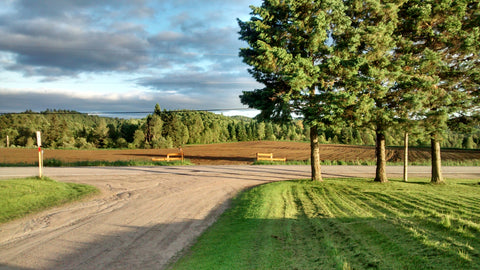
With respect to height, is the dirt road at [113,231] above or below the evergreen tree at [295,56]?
below

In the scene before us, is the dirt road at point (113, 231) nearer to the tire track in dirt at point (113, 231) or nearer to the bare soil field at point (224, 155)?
the tire track in dirt at point (113, 231)

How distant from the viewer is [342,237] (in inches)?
234

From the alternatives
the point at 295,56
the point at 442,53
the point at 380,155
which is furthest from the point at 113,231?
the point at 442,53

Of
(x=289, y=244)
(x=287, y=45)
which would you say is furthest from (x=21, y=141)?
(x=289, y=244)

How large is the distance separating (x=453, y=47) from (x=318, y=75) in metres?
6.38

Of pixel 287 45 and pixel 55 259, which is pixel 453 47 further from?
pixel 55 259

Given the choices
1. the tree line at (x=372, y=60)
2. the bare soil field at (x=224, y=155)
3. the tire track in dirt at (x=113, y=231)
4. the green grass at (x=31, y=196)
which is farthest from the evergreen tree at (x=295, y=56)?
the bare soil field at (x=224, y=155)

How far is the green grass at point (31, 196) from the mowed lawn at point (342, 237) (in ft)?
21.0

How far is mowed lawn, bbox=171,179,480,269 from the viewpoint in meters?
4.61

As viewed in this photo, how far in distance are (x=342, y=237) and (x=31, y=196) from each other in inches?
443

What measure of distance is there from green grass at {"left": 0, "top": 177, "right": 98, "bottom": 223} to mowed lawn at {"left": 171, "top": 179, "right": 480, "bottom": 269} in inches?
252

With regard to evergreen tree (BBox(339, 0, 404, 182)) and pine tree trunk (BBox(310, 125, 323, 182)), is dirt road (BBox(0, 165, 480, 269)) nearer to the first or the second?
pine tree trunk (BBox(310, 125, 323, 182))

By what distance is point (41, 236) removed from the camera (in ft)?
23.8

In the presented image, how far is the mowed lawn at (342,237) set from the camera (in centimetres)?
461
